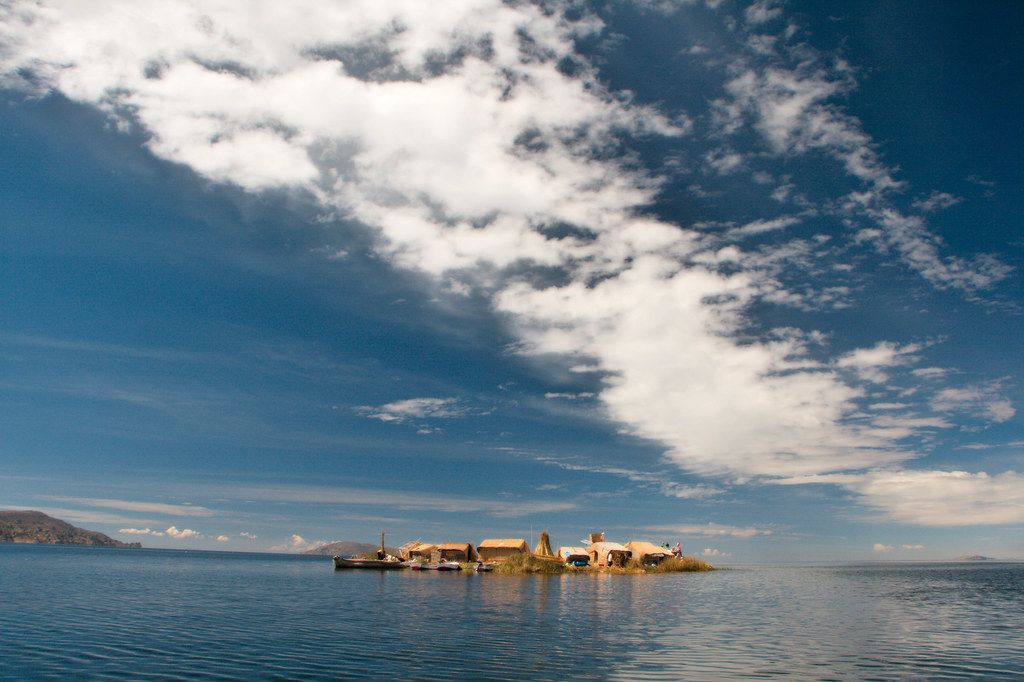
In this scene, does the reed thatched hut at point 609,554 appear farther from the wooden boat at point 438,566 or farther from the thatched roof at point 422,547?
the thatched roof at point 422,547

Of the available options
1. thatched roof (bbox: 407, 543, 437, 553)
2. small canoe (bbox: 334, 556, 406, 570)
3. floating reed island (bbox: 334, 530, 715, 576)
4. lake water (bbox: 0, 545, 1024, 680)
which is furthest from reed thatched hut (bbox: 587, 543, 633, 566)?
lake water (bbox: 0, 545, 1024, 680)

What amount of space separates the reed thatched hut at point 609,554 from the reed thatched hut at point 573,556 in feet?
5.73

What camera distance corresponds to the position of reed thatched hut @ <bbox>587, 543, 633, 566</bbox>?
423ft

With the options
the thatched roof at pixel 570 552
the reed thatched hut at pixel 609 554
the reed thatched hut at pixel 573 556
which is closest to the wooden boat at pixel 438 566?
the reed thatched hut at pixel 573 556

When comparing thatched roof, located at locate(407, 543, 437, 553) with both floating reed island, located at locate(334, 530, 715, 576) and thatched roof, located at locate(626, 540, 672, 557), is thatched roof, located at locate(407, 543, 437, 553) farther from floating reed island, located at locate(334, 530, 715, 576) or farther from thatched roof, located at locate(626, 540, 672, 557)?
thatched roof, located at locate(626, 540, 672, 557)

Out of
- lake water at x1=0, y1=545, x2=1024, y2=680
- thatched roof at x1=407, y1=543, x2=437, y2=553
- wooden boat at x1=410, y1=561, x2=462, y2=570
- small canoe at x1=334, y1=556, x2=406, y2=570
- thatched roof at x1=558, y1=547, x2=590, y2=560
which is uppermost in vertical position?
lake water at x1=0, y1=545, x2=1024, y2=680

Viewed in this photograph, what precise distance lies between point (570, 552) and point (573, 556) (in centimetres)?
172

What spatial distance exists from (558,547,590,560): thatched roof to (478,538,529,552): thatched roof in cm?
770

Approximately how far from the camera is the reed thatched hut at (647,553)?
134 meters

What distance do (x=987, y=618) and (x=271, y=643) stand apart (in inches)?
2033

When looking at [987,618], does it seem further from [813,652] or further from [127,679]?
[127,679]

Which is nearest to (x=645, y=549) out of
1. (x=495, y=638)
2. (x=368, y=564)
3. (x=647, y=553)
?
(x=647, y=553)

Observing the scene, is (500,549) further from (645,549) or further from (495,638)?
(495,638)

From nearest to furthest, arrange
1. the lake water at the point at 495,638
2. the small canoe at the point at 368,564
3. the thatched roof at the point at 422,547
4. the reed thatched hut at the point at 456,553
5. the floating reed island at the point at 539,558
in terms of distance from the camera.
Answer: the lake water at the point at 495,638 < the floating reed island at the point at 539,558 < the small canoe at the point at 368,564 < the reed thatched hut at the point at 456,553 < the thatched roof at the point at 422,547
